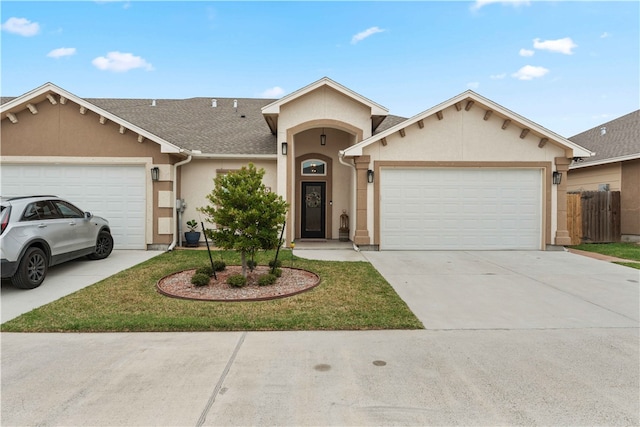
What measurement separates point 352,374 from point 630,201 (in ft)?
48.0

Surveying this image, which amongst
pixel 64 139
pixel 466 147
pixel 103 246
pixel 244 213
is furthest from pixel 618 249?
pixel 64 139

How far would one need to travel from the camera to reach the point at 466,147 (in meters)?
10.7

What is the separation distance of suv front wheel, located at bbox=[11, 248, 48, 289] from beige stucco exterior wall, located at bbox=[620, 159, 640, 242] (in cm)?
1739

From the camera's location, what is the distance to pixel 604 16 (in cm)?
1000

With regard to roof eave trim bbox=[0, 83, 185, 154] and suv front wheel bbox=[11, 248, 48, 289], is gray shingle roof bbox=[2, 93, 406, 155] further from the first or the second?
suv front wheel bbox=[11, 248, 48, 289]

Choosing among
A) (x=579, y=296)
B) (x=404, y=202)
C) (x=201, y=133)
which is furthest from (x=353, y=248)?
(x=201, y=133)

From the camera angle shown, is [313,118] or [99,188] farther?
[313,118]

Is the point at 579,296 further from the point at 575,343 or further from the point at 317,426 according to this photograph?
the point at 317,426

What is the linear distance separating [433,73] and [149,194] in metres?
12.3

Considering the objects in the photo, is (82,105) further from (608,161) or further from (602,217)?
(608,161)

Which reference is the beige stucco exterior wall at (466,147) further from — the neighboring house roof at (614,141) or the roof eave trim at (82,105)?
the roof eave trim at (82,105)

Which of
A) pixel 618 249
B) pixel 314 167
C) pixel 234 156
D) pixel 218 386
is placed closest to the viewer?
pixel 218 386

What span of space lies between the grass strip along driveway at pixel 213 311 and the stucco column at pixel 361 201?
3.76m

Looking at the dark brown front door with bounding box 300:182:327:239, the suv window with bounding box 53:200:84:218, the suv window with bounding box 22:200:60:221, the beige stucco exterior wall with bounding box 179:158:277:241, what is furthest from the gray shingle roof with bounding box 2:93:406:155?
the suv window with bounding box 22:200:60:221
